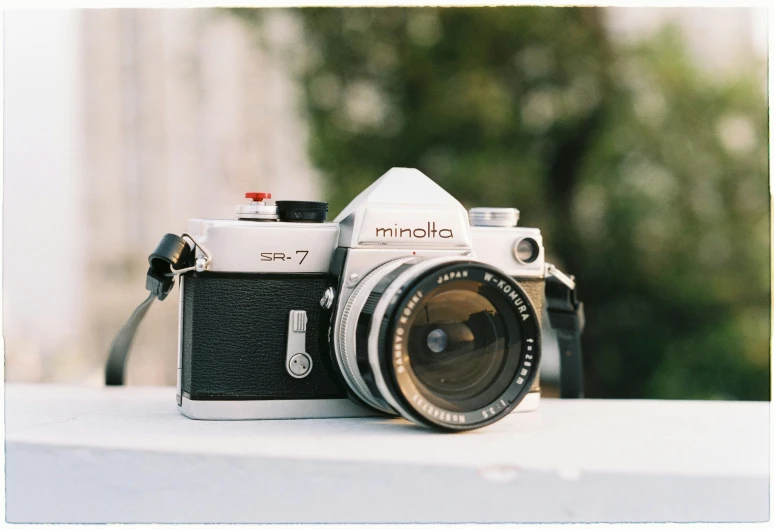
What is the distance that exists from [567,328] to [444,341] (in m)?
0.43

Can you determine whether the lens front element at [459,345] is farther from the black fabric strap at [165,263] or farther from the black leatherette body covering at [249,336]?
the black fabric strap at [165,263]

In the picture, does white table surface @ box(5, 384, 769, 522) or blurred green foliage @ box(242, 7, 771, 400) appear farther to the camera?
blurred green foliage @ box(242, 7, 771, 400)

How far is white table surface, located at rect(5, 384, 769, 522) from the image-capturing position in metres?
1.06

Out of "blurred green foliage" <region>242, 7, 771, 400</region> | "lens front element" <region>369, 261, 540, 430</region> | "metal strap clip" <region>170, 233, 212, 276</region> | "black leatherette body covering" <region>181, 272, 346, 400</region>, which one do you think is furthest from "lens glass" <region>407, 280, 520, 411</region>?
"blurred green foliage" <region>242, 7, 771, 400</region>

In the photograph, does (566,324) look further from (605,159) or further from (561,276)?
(605,159)

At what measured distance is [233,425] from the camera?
1248 mm

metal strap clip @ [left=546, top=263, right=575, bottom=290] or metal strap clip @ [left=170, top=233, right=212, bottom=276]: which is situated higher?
metal strap clip @ [left=170, top=233, right=212, bottom=276]

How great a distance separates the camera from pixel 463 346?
118 centimetres

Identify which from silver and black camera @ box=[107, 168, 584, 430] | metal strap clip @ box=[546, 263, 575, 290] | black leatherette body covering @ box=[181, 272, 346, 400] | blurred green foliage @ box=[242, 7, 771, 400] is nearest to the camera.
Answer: silver and black camera @ box=[107, 168, 584, 430]

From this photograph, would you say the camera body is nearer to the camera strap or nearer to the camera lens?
the camera lens

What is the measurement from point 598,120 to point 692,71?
435 mm

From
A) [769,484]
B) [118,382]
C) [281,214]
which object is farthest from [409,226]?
[118,382]

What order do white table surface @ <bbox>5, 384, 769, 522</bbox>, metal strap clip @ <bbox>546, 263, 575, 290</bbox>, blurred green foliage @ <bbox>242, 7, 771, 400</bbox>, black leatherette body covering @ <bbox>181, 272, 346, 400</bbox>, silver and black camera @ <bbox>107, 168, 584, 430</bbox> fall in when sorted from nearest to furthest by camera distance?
1. white table surface @ <bbox>5, 384, 769, 522</bbox>
2. silver and black camera @ <bbox>107, 168, 584, 430</bbox>
3. black leatherette body covering @ <bbox>181, 272, 346, 400</bbox>
4. metal strap clip @ <bbox>546, 263, 575, 290</bbox>
5. blurred green foliage @ <bbox>242, 7, 771, 400</bbox>

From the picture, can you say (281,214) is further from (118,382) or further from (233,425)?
(118,382)
